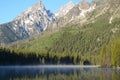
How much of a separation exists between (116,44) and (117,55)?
25.6ft

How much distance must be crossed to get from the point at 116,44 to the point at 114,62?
11339 mm

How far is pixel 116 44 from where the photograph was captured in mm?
197750

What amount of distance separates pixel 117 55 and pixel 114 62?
6027 mm

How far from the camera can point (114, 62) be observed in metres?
198

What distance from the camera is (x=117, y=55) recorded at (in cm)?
19375
